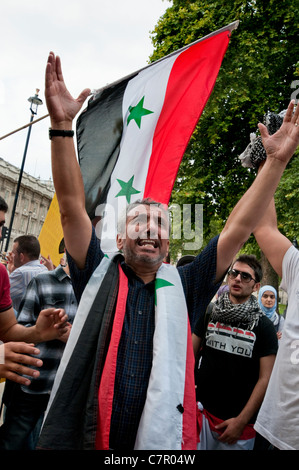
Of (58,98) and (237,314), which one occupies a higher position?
(58,98)

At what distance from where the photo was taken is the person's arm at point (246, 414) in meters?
2.82

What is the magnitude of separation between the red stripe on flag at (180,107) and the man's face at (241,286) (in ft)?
2.93

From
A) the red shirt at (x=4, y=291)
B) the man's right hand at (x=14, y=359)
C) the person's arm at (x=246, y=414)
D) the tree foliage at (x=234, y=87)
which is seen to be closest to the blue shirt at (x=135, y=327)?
the man's right hand at (x=14, y=359)

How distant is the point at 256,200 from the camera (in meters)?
2.06

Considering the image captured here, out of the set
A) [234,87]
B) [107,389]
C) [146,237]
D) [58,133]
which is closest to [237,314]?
[146,237]

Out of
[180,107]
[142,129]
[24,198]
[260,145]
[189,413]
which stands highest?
[24,198]

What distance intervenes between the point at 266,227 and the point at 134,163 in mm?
1309

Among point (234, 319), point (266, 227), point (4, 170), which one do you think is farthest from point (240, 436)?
point (4, 170)

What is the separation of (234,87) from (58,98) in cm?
1035

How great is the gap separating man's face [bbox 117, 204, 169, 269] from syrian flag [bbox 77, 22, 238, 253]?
0.70 metres

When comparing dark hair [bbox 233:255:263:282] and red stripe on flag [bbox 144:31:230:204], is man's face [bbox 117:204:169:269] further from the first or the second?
dark hair [bbox 233:255:263:282]

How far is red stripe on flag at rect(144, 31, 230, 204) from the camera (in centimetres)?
342

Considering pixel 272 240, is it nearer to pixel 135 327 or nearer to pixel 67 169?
pixel 135 327

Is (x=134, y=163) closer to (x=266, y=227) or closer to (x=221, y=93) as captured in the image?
(x=266, y=227)
